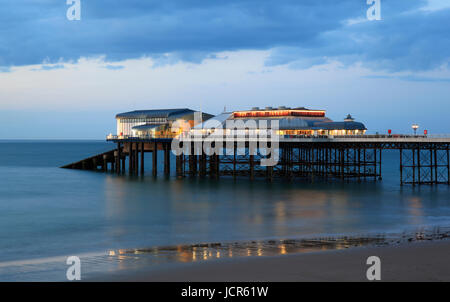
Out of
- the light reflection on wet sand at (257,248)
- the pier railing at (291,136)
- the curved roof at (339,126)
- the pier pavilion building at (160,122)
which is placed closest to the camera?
the light reflection on wet sand at (257,248)

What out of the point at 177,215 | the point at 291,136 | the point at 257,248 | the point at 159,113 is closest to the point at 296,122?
the point at 291,136

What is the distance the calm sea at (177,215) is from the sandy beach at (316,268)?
231 cm

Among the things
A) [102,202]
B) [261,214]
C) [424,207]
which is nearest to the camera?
[261,214]

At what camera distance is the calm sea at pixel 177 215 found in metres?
24.8

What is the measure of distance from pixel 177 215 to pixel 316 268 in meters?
18.2

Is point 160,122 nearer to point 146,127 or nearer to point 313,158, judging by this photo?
point 146,127

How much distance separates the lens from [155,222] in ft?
109

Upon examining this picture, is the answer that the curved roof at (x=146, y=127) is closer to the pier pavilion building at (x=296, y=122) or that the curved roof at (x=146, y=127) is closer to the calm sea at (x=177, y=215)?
the pier pavilion building at (x=296, y=122)

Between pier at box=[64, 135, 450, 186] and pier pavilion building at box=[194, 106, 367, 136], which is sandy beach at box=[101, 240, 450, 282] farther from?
pier pavilion building at box=[194, 106, 367, 136]

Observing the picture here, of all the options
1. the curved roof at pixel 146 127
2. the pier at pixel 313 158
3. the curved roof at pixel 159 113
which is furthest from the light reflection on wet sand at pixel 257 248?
the curved roof at pixel 159 113

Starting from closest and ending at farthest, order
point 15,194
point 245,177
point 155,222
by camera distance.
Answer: point 155,222 → point 15,194 → point 245,177
